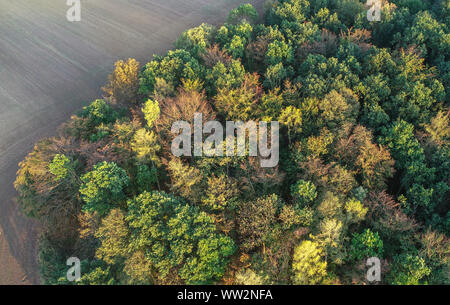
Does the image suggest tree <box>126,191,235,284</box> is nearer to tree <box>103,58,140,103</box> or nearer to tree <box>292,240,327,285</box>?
tree <box>292,240,327,285</box>

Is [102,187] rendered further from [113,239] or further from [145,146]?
[145,146]

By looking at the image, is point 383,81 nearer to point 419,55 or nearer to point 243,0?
point 419,55

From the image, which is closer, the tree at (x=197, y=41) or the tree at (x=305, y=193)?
the tree at (x=305, y=193)

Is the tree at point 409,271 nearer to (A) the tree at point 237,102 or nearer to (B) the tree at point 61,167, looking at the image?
(A) the tree at point 237,102

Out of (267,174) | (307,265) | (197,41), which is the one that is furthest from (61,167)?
(197,41)

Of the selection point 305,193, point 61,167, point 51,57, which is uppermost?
point 51,57

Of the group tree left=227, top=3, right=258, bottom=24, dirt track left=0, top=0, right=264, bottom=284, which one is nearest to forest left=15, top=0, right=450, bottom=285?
dirt track left=0, top=0, right=264, bottom=284

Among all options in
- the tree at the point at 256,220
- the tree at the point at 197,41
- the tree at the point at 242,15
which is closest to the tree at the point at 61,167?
the tree at the point at 256,220
